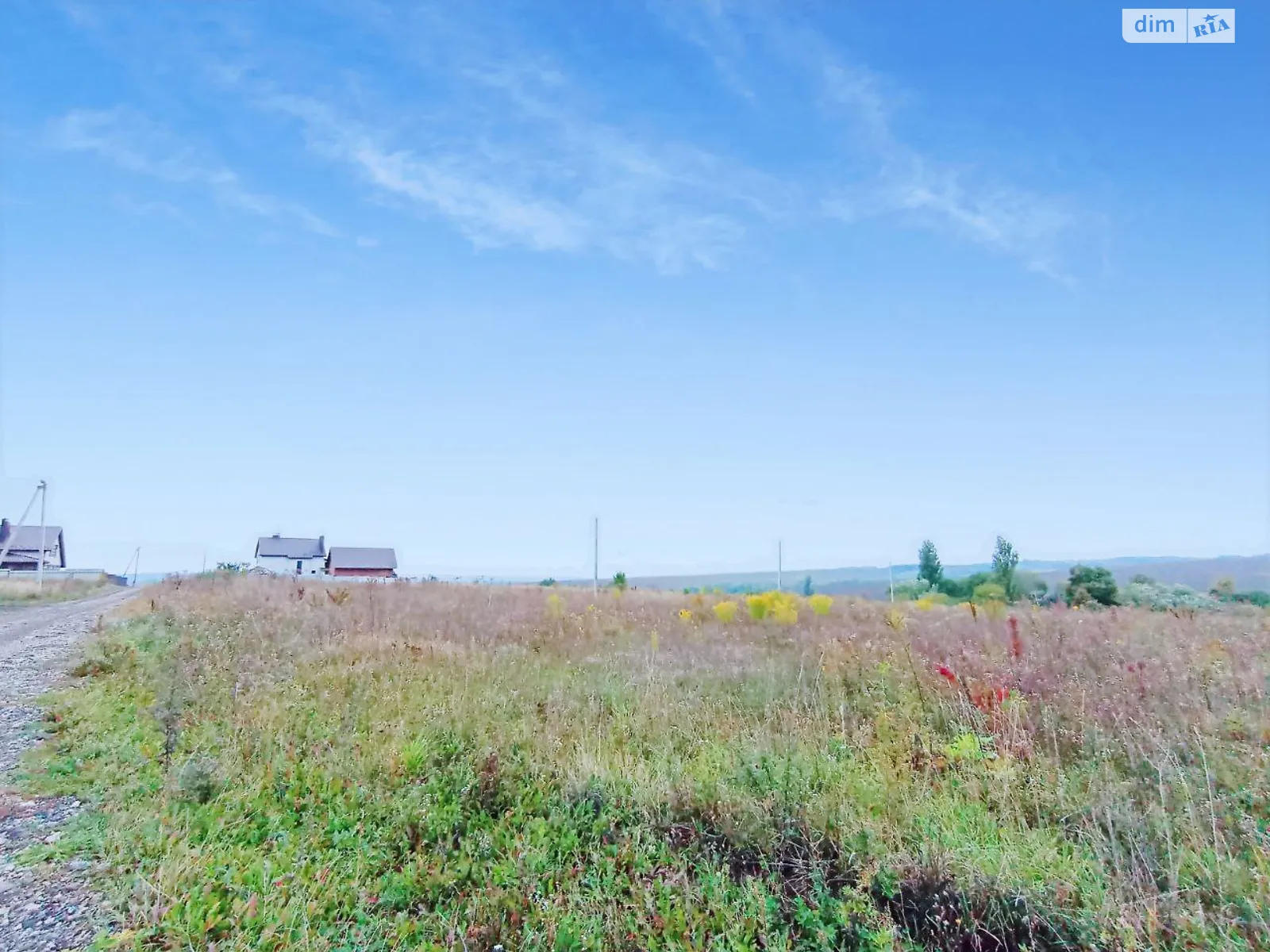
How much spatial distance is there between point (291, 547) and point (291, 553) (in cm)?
89

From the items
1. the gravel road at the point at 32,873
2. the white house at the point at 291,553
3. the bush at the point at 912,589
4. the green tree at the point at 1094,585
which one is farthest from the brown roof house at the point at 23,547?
the green tree at the point at 1094,585

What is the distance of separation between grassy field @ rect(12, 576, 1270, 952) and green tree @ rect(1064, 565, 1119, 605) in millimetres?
7273

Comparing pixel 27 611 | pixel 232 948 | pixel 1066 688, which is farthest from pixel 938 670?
pixel 27 611

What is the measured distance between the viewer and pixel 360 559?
67000mm

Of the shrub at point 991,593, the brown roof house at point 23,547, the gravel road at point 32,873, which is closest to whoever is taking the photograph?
the gravel road at point 32,873

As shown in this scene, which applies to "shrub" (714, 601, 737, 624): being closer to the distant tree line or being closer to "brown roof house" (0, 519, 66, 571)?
the distant tree line

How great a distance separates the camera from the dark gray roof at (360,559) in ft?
218

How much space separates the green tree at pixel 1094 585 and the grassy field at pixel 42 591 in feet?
110

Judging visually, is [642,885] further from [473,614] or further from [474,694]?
[473,614]

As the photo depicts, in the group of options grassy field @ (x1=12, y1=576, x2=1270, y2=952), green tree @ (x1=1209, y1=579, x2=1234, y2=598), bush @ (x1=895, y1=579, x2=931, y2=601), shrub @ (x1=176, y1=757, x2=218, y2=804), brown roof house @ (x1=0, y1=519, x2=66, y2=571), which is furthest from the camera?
brown roof house @ (x1=0, y1=519, x2=66, y2=571)

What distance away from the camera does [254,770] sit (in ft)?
17.1

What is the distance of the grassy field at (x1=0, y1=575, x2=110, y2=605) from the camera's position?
2503 cm

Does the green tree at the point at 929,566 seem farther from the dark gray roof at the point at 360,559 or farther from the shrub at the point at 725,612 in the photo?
the dark gray roof at the point at 360,559

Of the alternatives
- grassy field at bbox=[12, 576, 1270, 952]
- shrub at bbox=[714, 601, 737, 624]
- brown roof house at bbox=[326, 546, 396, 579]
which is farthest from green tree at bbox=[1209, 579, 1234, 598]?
→ brown roof house at bbox=[326, 546, 396, 579]
